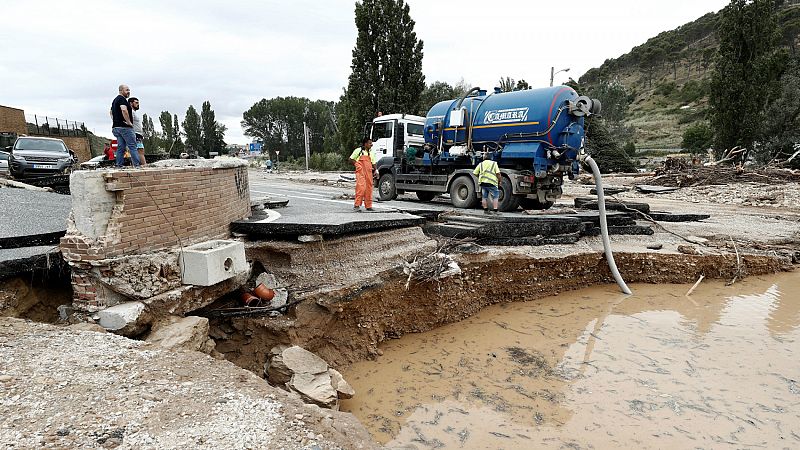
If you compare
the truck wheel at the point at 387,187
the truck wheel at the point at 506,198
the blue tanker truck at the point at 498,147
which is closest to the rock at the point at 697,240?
the blue tanker truck at the point at 498,147

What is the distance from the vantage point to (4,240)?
→ 13.8ft

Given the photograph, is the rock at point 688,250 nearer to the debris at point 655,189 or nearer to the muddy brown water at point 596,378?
the muddy brown water at point 596,378

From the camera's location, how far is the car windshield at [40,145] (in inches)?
488

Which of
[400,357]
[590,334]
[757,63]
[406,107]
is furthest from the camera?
[406,107]

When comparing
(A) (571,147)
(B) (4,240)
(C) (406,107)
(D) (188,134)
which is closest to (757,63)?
(C) (406,107)

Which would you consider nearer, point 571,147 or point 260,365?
point 260,365

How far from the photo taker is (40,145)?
41.5ft

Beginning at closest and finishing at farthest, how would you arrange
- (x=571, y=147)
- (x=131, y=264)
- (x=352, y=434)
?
(x=352, y=434) < (x=131, y=264) < (x=571, y=147)

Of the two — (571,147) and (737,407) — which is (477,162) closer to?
(571,147)

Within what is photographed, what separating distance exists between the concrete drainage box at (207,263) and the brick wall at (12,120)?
27224mm

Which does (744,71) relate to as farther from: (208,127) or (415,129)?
(208,127)

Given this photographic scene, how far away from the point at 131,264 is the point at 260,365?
1765 mm

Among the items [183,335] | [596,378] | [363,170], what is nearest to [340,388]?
[183,335]

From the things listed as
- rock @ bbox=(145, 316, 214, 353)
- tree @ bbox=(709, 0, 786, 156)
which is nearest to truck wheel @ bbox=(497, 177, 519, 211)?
rock @ bbox=(145, 316, 214, 353)
